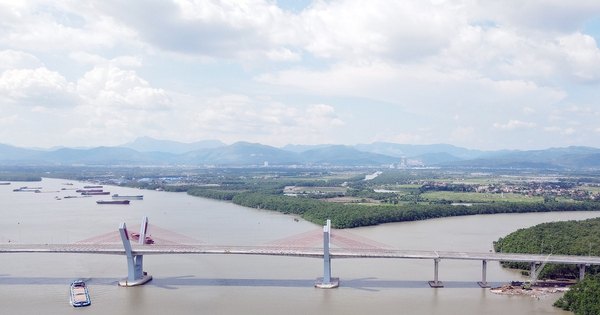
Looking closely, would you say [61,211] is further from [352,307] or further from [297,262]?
[352,307]

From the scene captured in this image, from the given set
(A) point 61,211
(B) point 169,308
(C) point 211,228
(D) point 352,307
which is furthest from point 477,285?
(A) point 61,211

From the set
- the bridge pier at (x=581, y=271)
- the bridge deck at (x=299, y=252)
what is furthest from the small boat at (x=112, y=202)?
the bridge pier at (x=581, y=271)

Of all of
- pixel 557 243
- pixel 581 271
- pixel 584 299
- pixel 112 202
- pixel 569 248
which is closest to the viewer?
pixel 584 299

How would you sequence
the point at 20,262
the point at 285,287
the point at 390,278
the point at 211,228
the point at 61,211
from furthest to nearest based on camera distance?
1. the point at 61,211
2. the point at 211,228
3. the point at 20,262
4. the point at 390,278
5. the point at 285,287

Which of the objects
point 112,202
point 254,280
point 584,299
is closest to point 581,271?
point 584,299

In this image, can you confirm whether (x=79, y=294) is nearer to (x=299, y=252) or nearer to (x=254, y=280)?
(x=254, y=280)

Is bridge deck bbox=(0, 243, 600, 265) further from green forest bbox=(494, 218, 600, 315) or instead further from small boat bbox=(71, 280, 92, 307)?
small boat bbox=(71, 280, 92, 307)
